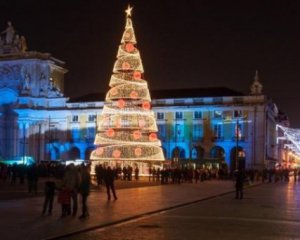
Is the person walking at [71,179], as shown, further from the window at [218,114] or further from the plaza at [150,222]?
the window at [218,114]

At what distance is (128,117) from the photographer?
190 ft

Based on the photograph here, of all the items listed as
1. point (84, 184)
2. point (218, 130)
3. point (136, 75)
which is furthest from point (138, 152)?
point (218, 130)

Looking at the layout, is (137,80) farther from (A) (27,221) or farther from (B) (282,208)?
(A) (27,221)

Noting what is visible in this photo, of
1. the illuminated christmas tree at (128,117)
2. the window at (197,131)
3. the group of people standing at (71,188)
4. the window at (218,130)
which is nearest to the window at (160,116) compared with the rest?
the window at (197,131)

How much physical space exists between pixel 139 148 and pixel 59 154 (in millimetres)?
53948

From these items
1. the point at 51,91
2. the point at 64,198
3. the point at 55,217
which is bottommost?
the point at 55,217

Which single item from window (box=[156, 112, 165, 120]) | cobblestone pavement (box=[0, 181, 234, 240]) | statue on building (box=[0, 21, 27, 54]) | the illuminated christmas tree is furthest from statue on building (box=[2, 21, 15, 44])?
cobblestone pavement (box=[0, 181, 234, 240])

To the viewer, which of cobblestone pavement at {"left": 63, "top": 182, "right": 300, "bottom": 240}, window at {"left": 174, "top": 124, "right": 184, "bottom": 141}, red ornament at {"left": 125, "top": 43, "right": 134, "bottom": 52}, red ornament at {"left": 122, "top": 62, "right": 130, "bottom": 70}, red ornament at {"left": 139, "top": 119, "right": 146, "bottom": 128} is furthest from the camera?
window at {"left": 174, "top": 124, "right": 184, "bottom": 141}

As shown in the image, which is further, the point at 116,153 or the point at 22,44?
the point at 22,44

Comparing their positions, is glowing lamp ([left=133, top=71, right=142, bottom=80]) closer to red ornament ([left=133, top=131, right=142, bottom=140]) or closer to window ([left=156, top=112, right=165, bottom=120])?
red ornament ([left=133, top=131, right=142, bottom=140])

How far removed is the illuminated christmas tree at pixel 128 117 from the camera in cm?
5728

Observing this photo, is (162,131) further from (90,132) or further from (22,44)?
(22,44)

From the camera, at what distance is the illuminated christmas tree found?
57.3 metres

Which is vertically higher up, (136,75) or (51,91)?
(51,91)
